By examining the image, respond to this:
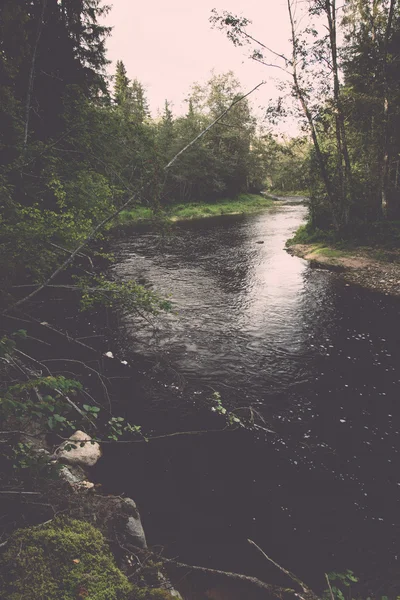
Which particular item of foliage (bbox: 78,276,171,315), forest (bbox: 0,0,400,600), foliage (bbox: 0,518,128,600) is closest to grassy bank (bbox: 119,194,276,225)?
forest (bbox: 0,0,400,600)

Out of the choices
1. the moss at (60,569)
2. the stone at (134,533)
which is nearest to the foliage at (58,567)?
the moss at (60,569)

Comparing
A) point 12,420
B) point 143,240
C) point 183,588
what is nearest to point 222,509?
point 183,588

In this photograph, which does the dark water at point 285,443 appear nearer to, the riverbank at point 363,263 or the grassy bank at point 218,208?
the riverbank at point 363,263

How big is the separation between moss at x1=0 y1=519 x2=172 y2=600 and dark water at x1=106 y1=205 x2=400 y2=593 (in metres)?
1.76

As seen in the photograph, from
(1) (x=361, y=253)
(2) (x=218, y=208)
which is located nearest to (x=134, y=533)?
(1) (x=361, y=253)

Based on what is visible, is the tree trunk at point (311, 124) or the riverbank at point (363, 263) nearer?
the riverbank at point (363, 263)

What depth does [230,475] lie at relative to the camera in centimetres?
549

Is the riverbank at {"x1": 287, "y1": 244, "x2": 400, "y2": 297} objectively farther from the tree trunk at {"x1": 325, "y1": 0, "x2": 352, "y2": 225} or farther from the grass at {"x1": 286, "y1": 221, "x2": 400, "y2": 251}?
the tree trunk at {"x1": 325, "y1": 0, "x2": 352, "y2": 225}

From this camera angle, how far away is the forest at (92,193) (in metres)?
3.02

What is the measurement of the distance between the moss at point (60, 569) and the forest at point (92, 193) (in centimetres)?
1

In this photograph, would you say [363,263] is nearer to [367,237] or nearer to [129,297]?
[367,237]

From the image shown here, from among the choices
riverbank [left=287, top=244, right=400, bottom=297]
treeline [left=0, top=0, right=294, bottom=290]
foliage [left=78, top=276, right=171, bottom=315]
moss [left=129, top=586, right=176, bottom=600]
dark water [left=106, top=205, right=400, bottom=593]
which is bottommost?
dark water [left=106, top=205, right=400, bottom=593]

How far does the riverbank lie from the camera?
47.7ft

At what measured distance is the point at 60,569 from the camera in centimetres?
269
